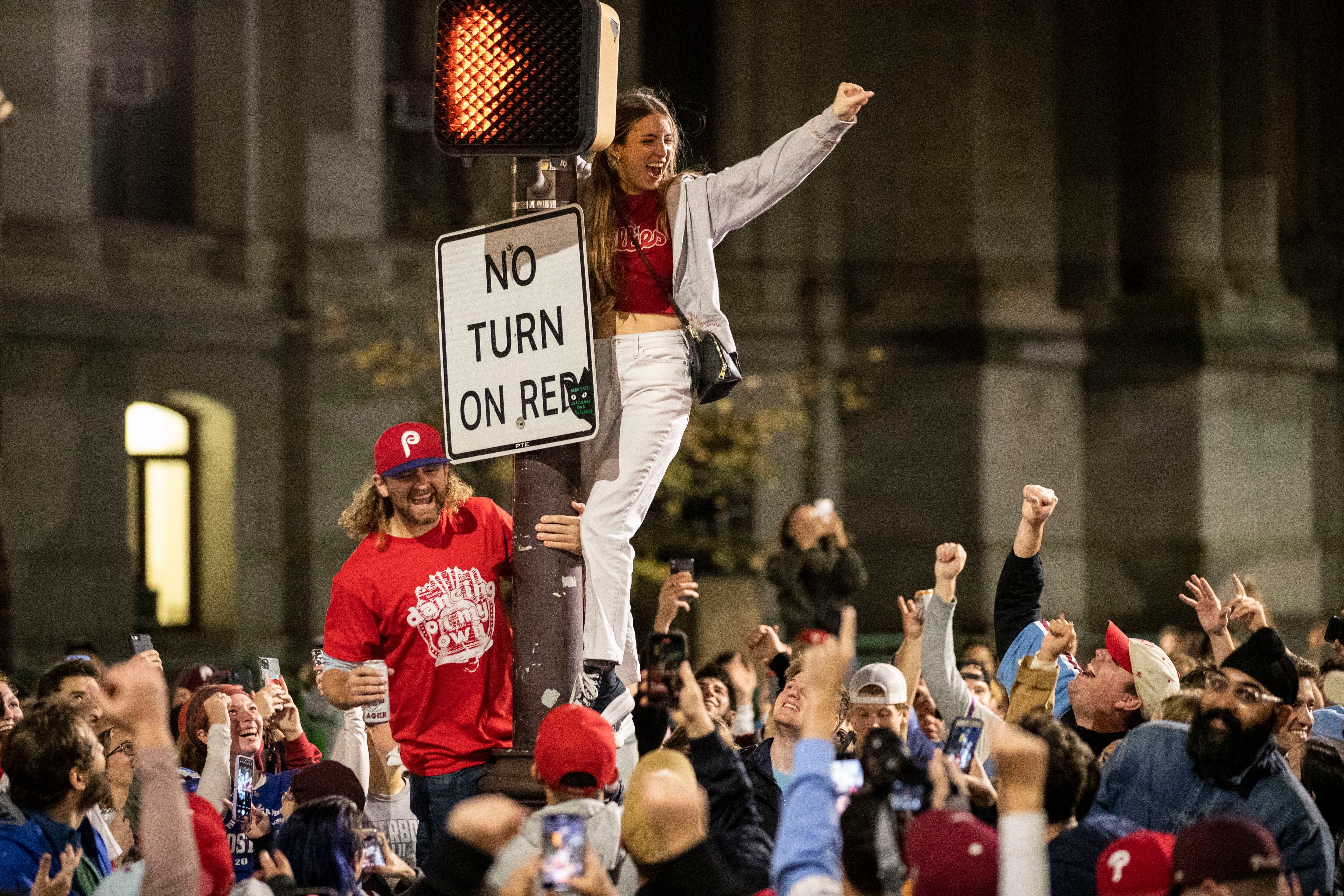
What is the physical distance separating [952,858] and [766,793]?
6.91 feet

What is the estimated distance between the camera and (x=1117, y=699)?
6566 millimetres

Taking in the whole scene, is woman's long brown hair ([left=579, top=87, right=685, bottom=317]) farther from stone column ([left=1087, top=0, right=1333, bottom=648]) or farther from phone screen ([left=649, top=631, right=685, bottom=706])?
stone column ([left=1087, top=0, right=1333, bottom=648])

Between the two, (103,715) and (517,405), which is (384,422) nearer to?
(103,715)

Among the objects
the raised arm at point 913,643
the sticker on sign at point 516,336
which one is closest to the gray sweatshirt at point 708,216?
the sticker on sign at point 516,336

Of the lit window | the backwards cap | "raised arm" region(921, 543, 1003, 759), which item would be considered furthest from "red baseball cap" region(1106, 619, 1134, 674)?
the lit window

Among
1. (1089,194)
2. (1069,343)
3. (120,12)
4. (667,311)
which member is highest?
(120,12)

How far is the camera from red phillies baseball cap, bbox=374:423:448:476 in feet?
19.5

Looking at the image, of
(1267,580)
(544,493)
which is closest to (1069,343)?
(1267,580)

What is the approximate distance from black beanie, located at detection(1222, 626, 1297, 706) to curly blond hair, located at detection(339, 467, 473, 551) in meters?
2.61

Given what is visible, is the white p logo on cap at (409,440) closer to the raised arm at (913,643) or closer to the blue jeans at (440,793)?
the blue jeans at (440,793)

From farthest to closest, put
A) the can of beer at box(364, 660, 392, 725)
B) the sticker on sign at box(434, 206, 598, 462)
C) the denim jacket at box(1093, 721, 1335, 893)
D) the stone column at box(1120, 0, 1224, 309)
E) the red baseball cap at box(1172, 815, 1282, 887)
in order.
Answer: the stone column at box(1120, 0, 1224, 309), the can of beer at box(364, 660, 392, 725), the sticker on sign at box(434, 206, 598, 462), the denim jacket at box(1093, 721, 1335, 893), the red baseball cap at box(1172, 815, 1282, 887)

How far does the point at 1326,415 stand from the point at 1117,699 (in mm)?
19702

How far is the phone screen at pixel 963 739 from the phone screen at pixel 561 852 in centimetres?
115

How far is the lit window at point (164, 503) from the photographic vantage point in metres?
19.7
